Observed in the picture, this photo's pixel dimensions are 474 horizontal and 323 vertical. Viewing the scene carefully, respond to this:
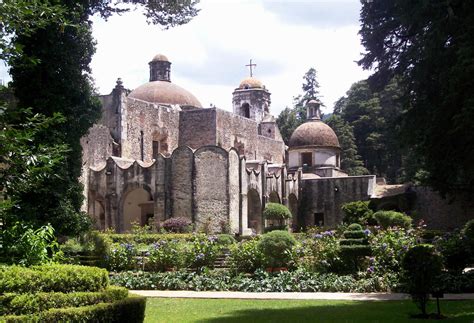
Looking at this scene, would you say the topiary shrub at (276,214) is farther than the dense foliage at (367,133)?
No

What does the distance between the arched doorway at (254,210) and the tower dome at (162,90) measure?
13268mm

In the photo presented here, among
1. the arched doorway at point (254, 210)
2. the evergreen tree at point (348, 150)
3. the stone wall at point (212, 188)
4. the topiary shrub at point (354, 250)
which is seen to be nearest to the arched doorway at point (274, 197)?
the arched doorway at point (254, 210)

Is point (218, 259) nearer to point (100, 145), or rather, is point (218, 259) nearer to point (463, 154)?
point (463, 154)

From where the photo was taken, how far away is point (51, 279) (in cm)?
812

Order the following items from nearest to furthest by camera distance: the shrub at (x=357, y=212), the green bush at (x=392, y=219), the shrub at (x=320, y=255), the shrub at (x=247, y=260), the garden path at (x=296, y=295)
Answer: the garden path at (x=296, y=295)
the shrub at (x=320, y=255)
the shrub at (x=247, y=260)
the green bush at (x=392, y=219)
the shrub at (x=357, y=212)

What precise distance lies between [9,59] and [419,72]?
7797 millimetres

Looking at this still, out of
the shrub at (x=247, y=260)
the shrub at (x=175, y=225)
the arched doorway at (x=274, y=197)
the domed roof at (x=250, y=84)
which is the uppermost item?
the domed roof at (x=250, y=84)

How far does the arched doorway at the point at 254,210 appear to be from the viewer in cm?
3691

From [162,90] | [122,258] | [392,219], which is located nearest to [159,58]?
[162,90]

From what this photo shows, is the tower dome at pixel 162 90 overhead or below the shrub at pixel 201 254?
overhead

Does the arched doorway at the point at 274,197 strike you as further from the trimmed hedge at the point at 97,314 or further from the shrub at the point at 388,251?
the trimmed hedge at the point at 97,314

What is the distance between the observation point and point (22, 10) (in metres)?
7.20

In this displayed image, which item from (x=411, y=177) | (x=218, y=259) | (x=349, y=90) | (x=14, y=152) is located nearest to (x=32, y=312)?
(x=14, y=152)

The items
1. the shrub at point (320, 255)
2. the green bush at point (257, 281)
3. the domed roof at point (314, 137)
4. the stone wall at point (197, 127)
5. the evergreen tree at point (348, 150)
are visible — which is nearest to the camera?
the green bush at point (257, 281)
